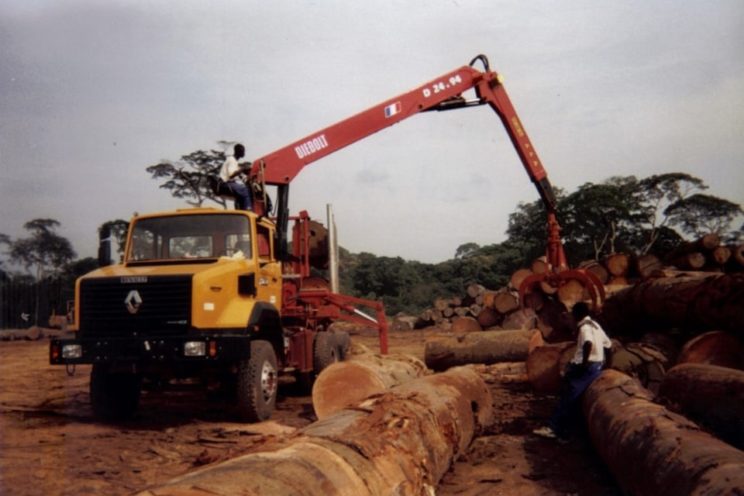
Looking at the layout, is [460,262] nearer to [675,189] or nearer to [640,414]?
[675,189]

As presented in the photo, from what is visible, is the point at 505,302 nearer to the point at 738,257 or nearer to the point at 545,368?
the point at 738,257

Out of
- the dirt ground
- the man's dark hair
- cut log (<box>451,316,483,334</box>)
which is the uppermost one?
the man's dark hair

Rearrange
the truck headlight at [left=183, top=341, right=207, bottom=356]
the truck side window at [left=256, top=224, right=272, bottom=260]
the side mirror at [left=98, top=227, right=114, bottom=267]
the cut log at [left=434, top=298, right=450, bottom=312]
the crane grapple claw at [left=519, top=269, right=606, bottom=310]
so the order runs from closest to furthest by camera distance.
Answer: the truck headlight at [left=183, top=341, right=207, bottom=356]
the side mirror at [left=98, top=227, right=114, bottom=267]
the truck side window at [left=256, top=224, right=272, bottom=260]
the crane grapple claw at [left=519, top=269, right=606, bottom=310]
the cut log at [left=434, top=298, right=450, bottom=312]

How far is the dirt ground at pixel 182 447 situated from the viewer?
5883mm

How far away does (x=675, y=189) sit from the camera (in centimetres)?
3284

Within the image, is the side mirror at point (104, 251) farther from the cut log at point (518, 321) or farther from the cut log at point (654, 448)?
the cut log at point (518, 321)

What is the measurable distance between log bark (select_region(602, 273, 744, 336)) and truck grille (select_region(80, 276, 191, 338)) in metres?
6.82

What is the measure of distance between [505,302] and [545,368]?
7.10m

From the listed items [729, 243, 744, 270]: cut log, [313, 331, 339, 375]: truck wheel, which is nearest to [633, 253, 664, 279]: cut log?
[729, 243, 744, 270]: cut log

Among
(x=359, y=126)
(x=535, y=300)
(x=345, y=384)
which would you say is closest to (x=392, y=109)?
(x=359, y=126)

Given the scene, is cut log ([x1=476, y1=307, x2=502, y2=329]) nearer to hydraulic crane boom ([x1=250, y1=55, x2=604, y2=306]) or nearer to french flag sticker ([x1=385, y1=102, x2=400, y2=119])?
hydraulic crane boom ([x1=250, y1=55, x2=604, y2=306])

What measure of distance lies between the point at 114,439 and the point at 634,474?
551 centimetres

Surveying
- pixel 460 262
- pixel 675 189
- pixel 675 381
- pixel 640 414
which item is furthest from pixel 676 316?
pixel 460 262

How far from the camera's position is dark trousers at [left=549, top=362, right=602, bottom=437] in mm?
7625
